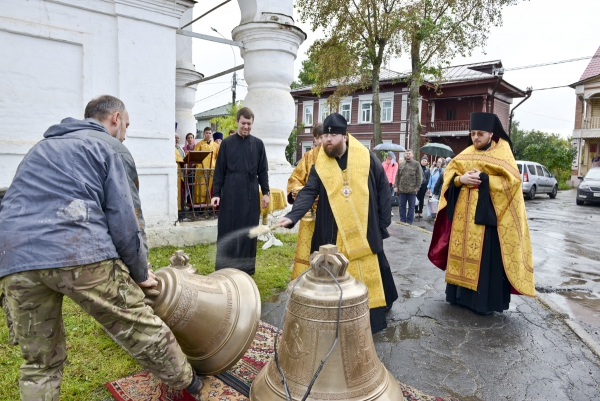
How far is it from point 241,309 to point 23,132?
4352 mm

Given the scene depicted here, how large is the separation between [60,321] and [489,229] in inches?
148

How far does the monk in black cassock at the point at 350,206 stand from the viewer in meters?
3.64

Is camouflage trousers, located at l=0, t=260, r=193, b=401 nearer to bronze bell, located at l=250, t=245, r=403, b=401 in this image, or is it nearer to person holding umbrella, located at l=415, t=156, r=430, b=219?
bronze bell, located at l=250, t=245, r=403, b=401

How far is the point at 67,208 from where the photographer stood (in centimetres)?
201

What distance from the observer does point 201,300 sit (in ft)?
8.42

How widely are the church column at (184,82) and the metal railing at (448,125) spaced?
926 inches

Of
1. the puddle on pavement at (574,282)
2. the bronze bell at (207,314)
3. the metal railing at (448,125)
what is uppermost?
the metal railing at (448,125)

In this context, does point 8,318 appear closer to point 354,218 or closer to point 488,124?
point 354,218

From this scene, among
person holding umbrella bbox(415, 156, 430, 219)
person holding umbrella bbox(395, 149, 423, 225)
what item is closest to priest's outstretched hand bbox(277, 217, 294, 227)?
person holding umbrella bbox(395, 149, 423, 225)

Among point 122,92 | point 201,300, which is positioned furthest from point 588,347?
point 122,92

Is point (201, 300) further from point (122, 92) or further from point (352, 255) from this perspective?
point (122, 92)

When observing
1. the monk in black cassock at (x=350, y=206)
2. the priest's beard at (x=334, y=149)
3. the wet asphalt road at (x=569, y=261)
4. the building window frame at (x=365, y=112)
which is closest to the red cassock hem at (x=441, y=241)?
the monk in black cassock at (x=350, y=206)

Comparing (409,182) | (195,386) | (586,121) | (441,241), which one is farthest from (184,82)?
(586,121)

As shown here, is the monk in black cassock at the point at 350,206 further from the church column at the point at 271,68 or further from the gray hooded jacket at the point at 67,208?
the church column at the point at 271,68
